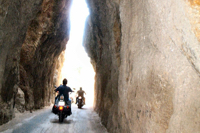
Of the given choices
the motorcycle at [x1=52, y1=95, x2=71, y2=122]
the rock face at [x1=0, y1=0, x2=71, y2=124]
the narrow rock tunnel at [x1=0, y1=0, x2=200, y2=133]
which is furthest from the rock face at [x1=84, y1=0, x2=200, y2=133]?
the rock face at [x1=0, y1=0, x2=71, y2=124]

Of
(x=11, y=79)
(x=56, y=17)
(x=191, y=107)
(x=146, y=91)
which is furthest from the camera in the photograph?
(x=56, y=17)

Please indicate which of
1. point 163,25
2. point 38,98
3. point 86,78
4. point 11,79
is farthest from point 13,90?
point 86,78

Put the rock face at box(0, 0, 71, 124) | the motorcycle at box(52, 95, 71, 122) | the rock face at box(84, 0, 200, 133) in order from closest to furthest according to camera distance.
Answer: the rock face at box(84, 0, 200, 133)
the rock face at box(0, 0, 71, 124)
the motorcycle at box(52, 95, 71, 122)

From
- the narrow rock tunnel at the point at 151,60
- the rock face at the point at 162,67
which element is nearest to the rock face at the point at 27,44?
the narrow rock tunnel at the point at 151,60

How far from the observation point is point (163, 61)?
315cm

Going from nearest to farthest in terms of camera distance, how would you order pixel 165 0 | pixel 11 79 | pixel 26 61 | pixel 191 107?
pixel 191 107, pixel 165 0, pixel 11 79, pixel 26 61

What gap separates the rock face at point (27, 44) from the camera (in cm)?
752

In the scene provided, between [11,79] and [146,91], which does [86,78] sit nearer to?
[11,79]

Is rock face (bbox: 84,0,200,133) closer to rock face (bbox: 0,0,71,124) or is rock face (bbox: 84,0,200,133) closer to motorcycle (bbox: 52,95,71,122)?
motorcycle (bbox: 52,95,71,122)

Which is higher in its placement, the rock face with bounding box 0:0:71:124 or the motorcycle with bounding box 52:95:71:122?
the rock face with bounding box 0:0:71:124

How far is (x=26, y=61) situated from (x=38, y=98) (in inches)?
131

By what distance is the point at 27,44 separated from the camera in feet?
41.6

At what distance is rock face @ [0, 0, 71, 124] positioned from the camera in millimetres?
7521

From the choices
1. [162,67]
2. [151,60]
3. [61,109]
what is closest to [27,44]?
[61,109]
